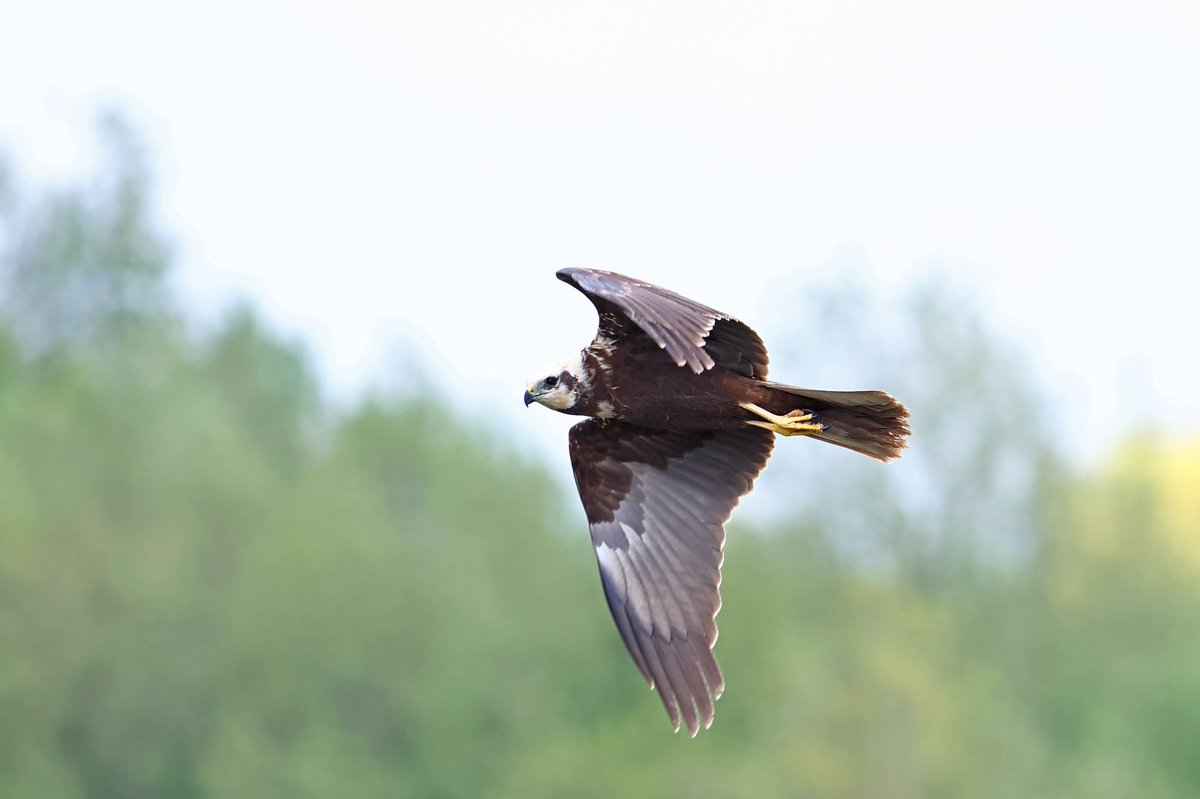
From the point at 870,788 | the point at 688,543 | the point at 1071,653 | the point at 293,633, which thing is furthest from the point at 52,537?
the point at 688,543

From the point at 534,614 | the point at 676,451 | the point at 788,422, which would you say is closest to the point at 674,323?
the point at 788,422

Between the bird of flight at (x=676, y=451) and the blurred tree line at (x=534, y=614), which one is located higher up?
the blurred tree line at (x=534, y=614)

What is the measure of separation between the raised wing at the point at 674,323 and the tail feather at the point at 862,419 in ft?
0.80

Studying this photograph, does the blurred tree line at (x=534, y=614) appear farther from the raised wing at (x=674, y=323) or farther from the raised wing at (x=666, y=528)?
the raised wing at (x=674, y=323)

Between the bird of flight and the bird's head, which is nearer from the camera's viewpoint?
the bird of flight

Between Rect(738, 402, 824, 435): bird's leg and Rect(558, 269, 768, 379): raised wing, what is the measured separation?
0.25m

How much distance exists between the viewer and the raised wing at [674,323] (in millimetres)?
10570

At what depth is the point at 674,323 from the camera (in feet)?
35.3

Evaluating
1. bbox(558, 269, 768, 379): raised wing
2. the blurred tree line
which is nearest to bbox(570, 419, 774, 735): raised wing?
bbox(558, 269, 768, 379): raised wing

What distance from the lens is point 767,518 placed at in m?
41.8

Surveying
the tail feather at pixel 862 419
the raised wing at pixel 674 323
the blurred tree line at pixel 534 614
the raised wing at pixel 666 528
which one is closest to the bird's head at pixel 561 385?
the raised wing at pixel 674 323

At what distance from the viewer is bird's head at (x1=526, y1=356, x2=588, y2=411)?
12492mm

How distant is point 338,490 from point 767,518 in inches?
334

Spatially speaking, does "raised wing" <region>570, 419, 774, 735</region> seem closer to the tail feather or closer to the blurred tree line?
the tail feather
